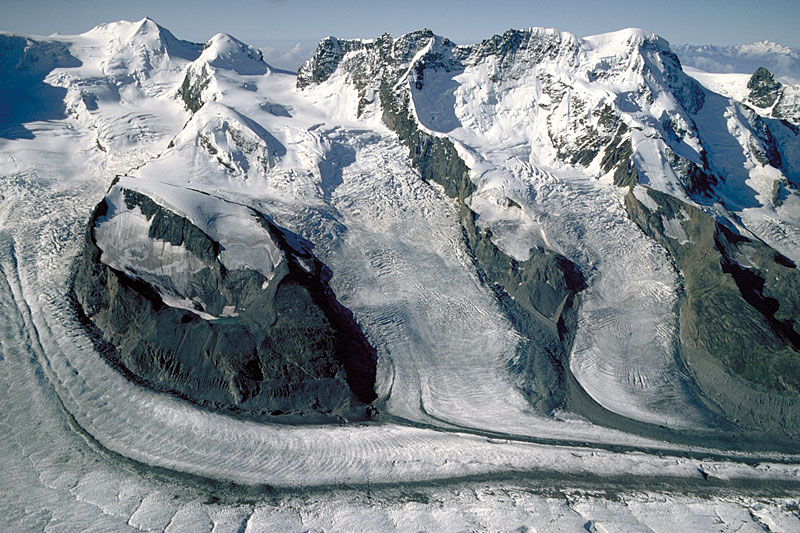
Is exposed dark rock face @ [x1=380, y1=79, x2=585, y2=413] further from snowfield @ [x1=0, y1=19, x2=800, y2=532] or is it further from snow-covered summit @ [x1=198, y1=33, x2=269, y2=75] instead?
snow-covered summit @ [x1=198, y1=33, x2=269, y2=75]

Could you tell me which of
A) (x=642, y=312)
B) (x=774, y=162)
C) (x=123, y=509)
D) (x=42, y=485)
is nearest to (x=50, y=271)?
(x=42, y=485)

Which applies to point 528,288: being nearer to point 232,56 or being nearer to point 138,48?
point 232,56

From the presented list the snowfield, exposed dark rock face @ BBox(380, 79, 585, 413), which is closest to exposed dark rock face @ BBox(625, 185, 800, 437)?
the snowfield

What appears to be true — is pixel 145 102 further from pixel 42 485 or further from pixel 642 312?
pixel 642 312

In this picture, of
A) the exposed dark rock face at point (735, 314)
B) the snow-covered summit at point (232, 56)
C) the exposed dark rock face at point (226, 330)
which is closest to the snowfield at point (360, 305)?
the snow-covered summit at point (232, 56)

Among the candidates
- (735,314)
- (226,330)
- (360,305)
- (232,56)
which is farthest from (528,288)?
(232,56)

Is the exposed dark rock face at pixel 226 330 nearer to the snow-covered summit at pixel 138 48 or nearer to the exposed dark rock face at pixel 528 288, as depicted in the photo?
the exposed dark rock face at pixel 528 288
